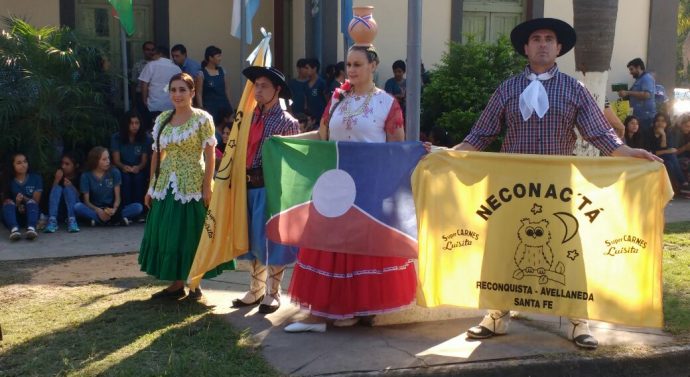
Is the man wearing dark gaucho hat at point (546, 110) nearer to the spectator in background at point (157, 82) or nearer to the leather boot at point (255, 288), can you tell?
the leather boot at point (255, 288)

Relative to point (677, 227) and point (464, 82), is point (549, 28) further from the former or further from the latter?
point (464, 82)

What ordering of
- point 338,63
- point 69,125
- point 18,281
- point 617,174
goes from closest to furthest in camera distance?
1. point 617,174
2. point 18,281
3. point 69,125
4. point 338,63

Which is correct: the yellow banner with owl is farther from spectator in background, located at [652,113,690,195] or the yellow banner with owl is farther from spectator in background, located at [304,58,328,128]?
spectator in background, located at [652,113,690,195]

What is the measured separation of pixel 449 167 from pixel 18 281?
3960 mm

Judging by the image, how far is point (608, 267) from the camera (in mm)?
4848

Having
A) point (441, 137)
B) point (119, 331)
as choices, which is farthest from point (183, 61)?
point (119, 331)

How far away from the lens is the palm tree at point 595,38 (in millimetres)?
8328

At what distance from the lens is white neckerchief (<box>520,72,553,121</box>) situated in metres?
5.06

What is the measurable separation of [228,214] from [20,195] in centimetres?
437

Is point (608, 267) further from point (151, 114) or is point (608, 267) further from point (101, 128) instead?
point (151, 114)

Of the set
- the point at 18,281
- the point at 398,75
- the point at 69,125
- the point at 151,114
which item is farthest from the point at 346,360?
the point at 398,75

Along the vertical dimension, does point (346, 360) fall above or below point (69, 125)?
below

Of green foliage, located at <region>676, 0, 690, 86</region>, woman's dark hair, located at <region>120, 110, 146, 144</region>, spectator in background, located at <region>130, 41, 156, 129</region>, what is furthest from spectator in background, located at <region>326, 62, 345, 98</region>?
green foliage, located at <region>676, 0, 690, 86</region>

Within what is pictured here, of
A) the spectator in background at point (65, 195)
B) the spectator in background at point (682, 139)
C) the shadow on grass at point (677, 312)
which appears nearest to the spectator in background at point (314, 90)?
the spectator in background at point (65, 195)
